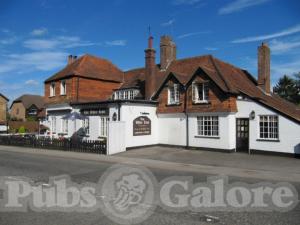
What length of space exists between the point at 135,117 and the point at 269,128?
31.6 ft

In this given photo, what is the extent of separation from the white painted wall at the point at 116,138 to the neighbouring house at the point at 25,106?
5455 cm

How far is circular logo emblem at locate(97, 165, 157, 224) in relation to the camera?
23.6 ft

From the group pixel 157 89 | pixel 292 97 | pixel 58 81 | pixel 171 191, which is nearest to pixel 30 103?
pixel 58 81

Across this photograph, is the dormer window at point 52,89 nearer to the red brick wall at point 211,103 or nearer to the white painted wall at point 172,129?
the white painted wall at point 172,129

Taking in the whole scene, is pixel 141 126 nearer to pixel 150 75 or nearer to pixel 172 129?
pixel 172 129

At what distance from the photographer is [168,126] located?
2545 centimetres

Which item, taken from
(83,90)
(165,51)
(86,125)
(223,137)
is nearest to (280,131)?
(223,137)

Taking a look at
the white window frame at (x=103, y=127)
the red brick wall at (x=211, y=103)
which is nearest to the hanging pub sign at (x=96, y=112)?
the white window frame at (x=103, y=127)

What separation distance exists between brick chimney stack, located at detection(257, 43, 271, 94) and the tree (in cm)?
5167

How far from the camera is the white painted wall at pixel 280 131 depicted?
772 inches

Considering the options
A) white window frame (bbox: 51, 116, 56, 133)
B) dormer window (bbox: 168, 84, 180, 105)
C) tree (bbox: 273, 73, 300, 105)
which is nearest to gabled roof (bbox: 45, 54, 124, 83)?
white window frame (bbox: 51, 116, 56, 133)

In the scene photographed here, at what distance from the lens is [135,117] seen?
24156 mm

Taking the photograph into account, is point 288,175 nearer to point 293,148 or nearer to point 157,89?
point 293,148

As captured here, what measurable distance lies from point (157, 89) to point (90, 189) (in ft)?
57.9
